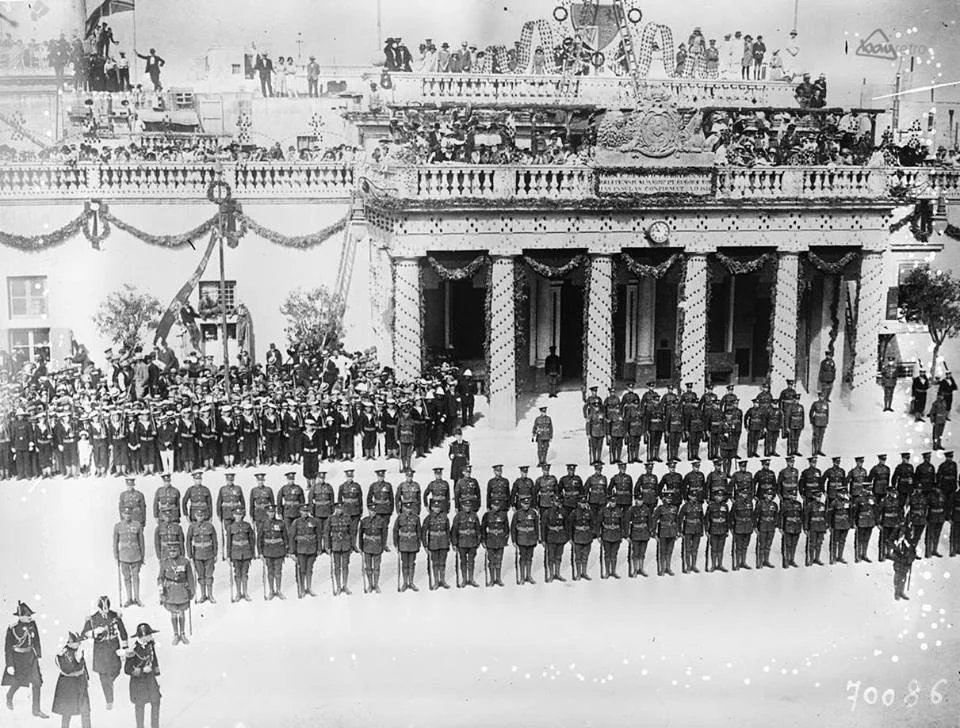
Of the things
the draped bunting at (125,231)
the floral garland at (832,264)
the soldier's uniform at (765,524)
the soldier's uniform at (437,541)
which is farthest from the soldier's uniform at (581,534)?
the draped bunting at (125,231)

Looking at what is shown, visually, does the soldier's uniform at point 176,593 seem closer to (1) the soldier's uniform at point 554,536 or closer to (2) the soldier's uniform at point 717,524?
(1) the soldier's uniform at point 554,536

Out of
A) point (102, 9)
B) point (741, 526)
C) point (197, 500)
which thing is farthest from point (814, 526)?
point (102, 9)

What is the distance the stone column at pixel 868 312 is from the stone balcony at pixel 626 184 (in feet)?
4.42

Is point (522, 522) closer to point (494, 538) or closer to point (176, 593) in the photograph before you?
point (494, 538)

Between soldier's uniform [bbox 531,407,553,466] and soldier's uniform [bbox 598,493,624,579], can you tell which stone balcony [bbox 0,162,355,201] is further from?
soldier's uniform [bbox 598,493,624,579]

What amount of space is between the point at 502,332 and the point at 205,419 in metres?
6.10

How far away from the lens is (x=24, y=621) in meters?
14.5

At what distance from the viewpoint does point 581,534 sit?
58.6 ft

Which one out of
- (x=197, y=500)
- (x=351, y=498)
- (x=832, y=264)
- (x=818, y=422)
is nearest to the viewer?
(x=197, y=500)

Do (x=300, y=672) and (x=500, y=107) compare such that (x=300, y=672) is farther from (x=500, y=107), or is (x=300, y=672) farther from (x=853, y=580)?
(x=500, y=107)

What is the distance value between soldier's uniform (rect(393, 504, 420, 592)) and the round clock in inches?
383

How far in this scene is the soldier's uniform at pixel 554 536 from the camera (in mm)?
17828

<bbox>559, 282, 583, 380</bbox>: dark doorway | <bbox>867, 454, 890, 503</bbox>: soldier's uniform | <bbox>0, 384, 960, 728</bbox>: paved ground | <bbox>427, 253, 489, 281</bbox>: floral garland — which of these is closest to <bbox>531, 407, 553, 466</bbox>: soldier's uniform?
<bbox>427, 253, 489, 281</bbox>: floral garland

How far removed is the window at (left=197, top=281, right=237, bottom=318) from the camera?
2777 centimetres
